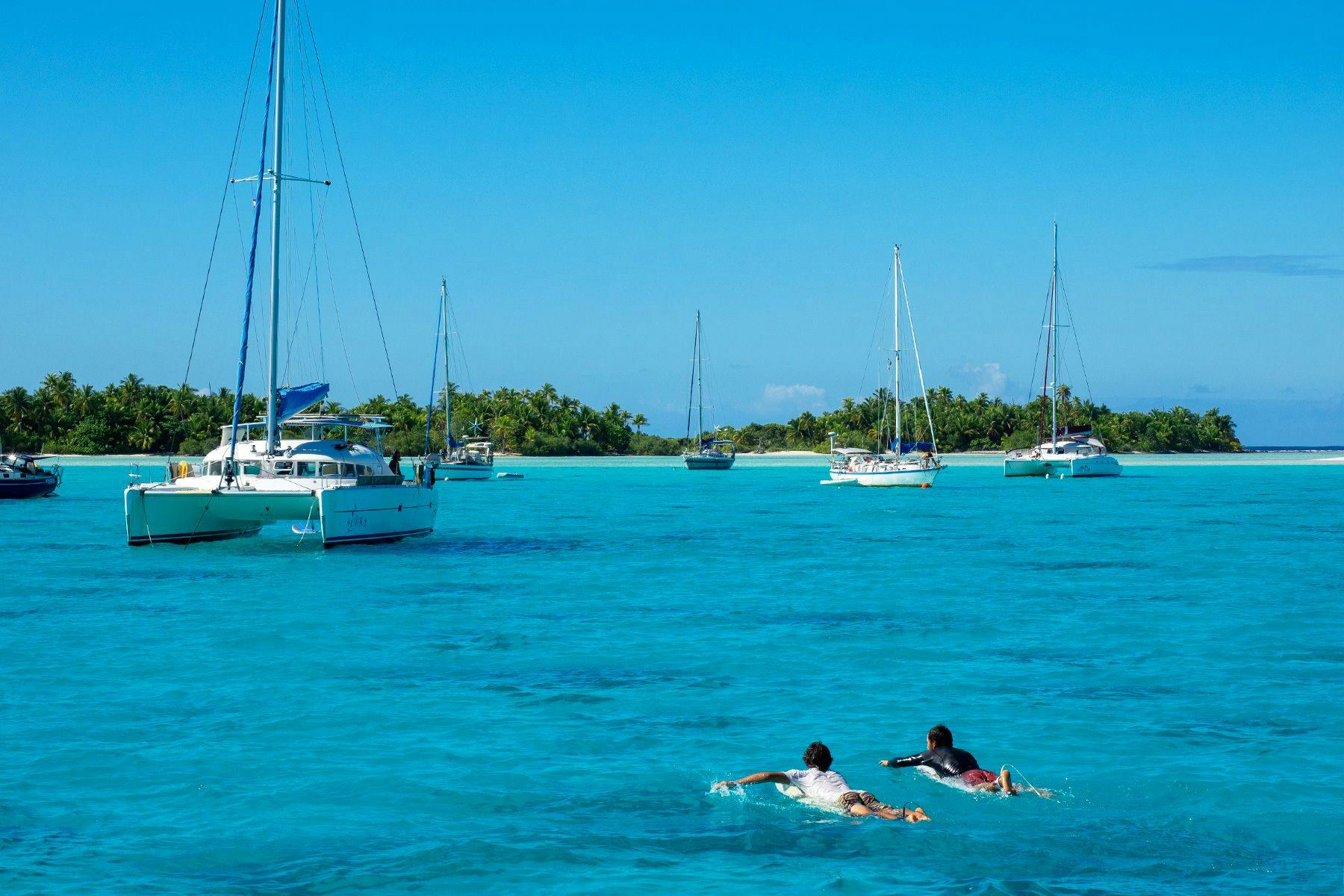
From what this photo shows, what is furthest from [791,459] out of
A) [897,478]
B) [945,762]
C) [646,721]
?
[945,762]

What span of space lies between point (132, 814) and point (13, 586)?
1762 cm

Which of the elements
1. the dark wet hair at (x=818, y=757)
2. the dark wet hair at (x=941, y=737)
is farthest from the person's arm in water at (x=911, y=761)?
the dark wet hair at (x=818, y=757)

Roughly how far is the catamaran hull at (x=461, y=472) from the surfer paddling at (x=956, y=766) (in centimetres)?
7487

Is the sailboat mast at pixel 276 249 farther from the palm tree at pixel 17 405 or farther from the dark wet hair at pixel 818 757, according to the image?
the palm tree at pixel 17 405

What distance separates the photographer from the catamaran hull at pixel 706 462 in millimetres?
105250

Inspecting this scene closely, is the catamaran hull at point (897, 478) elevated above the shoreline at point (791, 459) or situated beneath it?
situated beneath

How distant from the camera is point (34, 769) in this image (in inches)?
448

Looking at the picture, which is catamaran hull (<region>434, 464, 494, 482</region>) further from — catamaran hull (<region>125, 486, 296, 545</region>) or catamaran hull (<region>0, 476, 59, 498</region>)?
catamaran hull (<region>125, 486, 296, 545</region>)

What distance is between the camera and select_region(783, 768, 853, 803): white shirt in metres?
10.2

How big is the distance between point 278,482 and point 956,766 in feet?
72.8

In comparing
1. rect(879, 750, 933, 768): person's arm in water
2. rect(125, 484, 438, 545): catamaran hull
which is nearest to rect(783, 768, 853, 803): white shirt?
rect(879, 750, 933, 768): person's arm in water

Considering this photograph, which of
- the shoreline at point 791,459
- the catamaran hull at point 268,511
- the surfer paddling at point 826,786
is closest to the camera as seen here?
the surfer paddling at point 826,786

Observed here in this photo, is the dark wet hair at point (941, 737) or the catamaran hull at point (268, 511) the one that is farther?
the catamaran hull at point (268, 511)

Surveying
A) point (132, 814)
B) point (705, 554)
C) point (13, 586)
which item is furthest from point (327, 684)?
point (705, 554)
